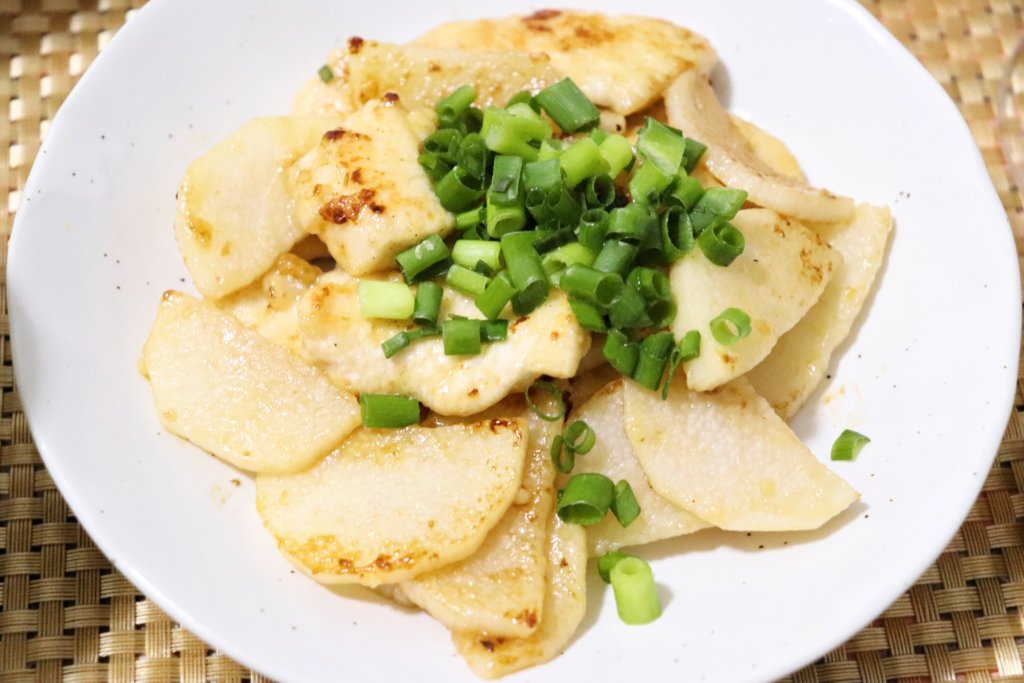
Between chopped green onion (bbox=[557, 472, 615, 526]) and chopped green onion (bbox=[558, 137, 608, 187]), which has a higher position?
chopped green onion (bbox=[558, 137, 608, 187])

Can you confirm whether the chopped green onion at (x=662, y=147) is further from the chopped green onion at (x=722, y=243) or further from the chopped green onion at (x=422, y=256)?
the chopped green onion at (x=422, y=256)

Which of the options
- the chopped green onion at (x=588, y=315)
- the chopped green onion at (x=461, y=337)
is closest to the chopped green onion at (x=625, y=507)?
the chopped green onion at (x=588, y=315)

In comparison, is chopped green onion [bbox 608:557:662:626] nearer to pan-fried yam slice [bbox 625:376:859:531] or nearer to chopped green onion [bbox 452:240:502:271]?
pan-fried yam slice [bbox 625:376:859:531]

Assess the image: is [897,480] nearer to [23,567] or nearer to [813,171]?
[813,171]

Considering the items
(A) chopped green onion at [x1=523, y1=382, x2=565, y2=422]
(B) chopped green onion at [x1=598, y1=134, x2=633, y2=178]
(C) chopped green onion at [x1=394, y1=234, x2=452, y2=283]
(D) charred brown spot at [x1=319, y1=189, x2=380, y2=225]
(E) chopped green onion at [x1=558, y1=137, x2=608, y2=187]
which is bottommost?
(A) chopped green onion at [x1=523, y1=382, x2=565, y2=422]

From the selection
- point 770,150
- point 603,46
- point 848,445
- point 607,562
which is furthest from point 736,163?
point 607,562

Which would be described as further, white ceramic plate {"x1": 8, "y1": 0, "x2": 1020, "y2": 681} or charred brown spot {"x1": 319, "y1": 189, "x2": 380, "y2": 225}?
charred brown spot {"x1": 319, "y1": 189, "x2": 380, "y2": 225}

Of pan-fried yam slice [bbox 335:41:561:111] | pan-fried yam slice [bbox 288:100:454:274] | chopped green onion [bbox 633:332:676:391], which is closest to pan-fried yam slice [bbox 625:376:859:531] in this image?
chopped green onion [bbox 633:332:676:391]

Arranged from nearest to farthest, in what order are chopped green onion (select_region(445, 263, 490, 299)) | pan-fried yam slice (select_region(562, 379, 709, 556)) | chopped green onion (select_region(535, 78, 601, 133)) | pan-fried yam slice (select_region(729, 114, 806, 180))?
pan-fried yam slice (select_region(562, 379, 709, 556))
chopped green onion (select_region(445, 263, 490, 299))
chopped green onion (select_region(535, 78, 601, 133))
pan-fried yam slice (select_region(729, 114, 806, 180))
